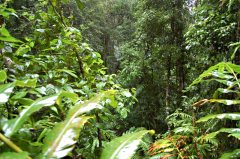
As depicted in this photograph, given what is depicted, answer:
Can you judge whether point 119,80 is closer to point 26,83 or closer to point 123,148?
point 26,83

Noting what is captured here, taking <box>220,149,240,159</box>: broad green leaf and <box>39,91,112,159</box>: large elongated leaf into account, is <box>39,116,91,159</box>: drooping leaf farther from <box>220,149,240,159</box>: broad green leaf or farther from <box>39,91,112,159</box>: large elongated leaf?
<box>220,149,240,159</box>: broad green leaf

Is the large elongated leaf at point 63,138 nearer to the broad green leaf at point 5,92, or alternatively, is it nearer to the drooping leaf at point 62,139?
the drooping leaf at point 62,139

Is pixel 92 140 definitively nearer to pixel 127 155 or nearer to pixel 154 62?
pixel 127 155

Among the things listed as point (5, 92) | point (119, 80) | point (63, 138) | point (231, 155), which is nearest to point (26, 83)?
point (5, 92)

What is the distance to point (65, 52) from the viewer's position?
1.41 meters

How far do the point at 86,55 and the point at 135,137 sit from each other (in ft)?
3.46

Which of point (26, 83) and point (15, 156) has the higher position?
point (26, 83)

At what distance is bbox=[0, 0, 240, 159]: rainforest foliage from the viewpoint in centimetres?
52

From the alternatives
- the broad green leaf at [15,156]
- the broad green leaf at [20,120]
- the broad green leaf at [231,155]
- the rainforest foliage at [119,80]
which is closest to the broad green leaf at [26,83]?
the rainforest foliage at [119,80]

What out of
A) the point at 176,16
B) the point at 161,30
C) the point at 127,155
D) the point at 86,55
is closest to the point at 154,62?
the point at 161,30

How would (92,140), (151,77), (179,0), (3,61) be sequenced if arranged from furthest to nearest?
(151,77)
(179,0)
(92,140)
(3,61)

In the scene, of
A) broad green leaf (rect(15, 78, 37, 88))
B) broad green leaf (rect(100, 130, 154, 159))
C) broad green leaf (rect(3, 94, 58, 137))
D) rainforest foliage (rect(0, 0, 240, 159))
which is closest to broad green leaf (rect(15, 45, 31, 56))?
rainforest foliage (rect(0, 0, 240, 159))

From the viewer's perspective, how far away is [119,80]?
7.76m

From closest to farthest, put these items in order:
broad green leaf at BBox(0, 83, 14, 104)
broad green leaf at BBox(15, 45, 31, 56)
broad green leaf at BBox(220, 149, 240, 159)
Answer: broad green leaf at BBox(0, 83, 14, 104)
broad green leaf at BBox(220, 149, 240, 159)
broad green leaf at BBox(15, 45, 31, 56)
